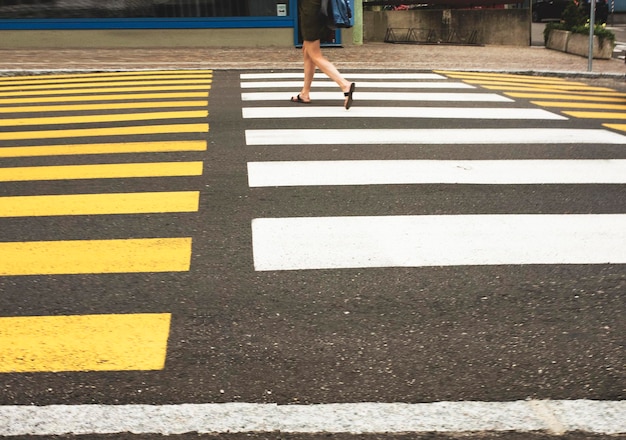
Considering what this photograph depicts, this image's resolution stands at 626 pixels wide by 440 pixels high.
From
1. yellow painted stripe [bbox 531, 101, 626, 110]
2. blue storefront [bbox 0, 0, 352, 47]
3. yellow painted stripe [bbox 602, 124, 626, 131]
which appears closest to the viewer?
yellow painted stripe [bbox 602, 124, 626, 131]

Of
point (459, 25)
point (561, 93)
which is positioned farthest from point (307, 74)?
point (459, 25)

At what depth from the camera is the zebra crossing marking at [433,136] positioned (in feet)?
25.4

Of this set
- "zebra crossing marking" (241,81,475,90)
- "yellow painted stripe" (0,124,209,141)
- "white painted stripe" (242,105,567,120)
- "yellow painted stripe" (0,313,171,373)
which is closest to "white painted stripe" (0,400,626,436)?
"yellow painted stripe" (0,313,171,373)

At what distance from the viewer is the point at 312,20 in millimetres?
9414

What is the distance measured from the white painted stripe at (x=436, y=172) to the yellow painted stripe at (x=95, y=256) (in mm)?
1511

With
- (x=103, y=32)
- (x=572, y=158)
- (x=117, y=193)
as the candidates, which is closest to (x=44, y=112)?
(x=117, y=193)

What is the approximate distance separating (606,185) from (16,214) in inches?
165

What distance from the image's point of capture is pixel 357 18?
67.1 ft

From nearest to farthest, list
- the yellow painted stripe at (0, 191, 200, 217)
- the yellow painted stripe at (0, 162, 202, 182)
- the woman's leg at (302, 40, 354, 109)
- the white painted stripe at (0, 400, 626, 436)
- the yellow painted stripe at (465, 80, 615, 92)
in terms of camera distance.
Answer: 1. the white painted stripe at (0, 400, 626, 436)
2. the yellow painted stripe at (0, 191, 200, 217)
3. the yellow painted stripe at (0, 162, 202, 182)
4. the woman's leg at (302, 40, 354, 109)
5. the yellow painted stripe at (465, 80, 615, 92)

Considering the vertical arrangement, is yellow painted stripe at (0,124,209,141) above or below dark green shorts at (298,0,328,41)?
below

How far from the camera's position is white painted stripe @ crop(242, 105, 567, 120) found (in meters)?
9.19

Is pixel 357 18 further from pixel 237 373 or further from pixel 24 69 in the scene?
pixel 237 373

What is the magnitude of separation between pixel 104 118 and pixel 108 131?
869 mm

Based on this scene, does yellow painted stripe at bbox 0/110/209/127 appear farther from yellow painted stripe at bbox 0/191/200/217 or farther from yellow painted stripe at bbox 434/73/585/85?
yellow painted stripe at bbox 434/73/585/85
